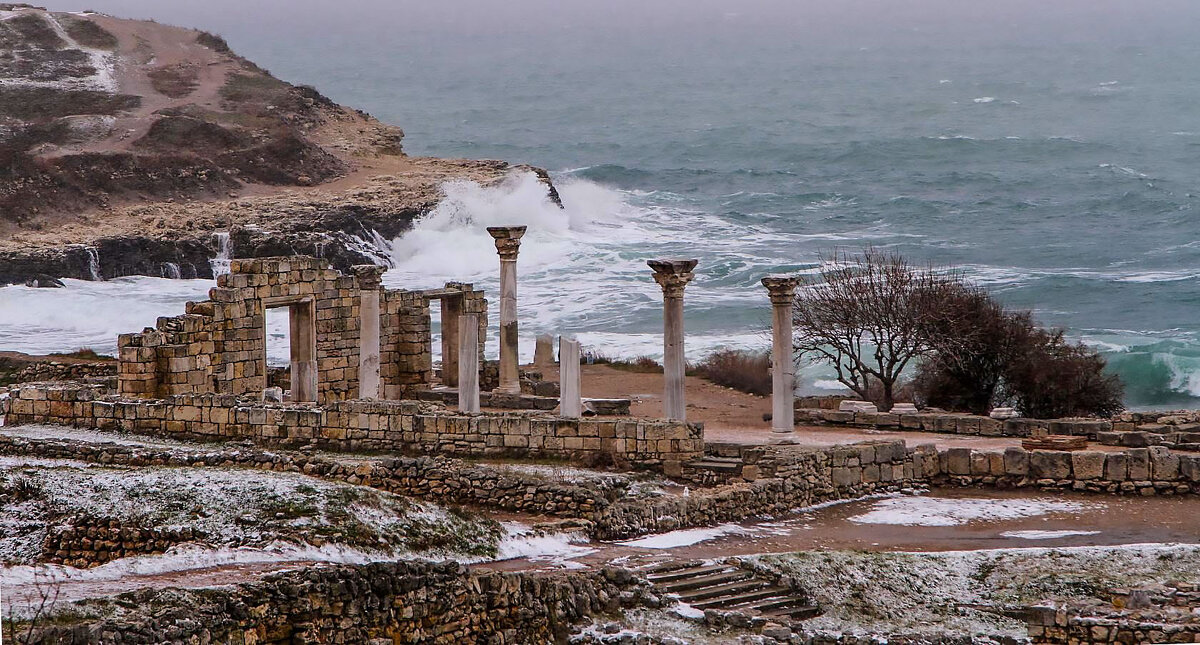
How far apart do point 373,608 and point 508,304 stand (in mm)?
16411

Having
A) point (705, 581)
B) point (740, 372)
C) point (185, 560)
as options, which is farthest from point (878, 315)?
point (185, 560)

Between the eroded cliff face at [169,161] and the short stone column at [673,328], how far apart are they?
43.6m

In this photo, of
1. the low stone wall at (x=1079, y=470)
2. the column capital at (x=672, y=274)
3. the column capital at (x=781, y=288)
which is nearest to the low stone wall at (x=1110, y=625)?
the low stone wall at (x=1079, y=470)

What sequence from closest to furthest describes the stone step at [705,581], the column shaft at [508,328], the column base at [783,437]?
the stone step at [705,581] < the column base at [783,437] < the column shaft at [508,328]

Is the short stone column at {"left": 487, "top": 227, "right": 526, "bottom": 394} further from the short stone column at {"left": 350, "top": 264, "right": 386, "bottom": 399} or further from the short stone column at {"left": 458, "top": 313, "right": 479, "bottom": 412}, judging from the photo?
the short stone column at {"left": 350, "top": 264, "right": 386, "bottom": 399}

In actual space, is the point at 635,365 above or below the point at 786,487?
above

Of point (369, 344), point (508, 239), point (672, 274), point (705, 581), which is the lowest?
point (705, 581)

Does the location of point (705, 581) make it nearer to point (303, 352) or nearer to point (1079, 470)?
point (1079, 470)

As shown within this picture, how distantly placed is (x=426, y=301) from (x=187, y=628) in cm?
1961

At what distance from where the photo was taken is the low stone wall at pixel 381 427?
29078 mm

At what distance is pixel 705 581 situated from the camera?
23.1 m

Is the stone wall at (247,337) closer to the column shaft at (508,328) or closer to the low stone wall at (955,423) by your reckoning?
the column shaft at (508,328)

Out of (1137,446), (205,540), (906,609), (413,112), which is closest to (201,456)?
(205,540)

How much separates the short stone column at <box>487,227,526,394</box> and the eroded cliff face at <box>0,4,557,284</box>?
37.0m
